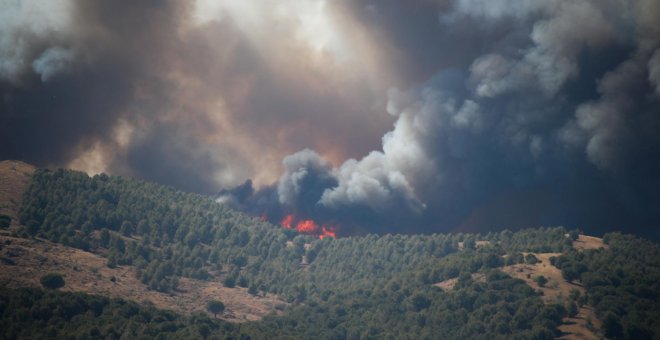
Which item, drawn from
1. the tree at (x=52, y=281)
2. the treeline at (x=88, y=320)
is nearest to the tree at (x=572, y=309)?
the treeline at (x=88, y=320)

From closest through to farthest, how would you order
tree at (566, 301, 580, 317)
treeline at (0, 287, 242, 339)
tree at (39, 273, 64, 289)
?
treeline at (0, 287, 242, 339) < tree at (39, 273, 64, 289) < tree at (566, 301, 580, 317)

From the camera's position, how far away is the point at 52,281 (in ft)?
623

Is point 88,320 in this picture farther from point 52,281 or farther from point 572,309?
point 572,309

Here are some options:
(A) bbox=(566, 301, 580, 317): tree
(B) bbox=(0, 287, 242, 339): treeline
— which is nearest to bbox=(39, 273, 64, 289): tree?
(B) bbox=(0, 287, 242, 339): treeline

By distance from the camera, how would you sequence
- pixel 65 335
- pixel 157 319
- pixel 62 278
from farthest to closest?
pixel 62 278
pixel 157 319
pixel 65 335

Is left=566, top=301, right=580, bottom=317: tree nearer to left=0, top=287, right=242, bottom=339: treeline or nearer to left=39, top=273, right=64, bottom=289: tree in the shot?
left=0, top=287, right=242, bottom=339: treeline

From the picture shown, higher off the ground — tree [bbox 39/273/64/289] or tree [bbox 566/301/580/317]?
tree [bbox 566/301/580/317]

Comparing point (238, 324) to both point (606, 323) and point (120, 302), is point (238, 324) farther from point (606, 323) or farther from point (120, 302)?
point (606, 323)

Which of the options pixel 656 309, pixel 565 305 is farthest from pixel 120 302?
pixel 656 309

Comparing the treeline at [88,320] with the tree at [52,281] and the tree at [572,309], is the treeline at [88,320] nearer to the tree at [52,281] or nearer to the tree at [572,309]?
the tree at [52,281]

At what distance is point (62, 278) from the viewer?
195m

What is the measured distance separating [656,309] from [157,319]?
124 m

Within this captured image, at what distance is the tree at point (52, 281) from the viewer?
619 ft

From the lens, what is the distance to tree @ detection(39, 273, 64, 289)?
188625mm
